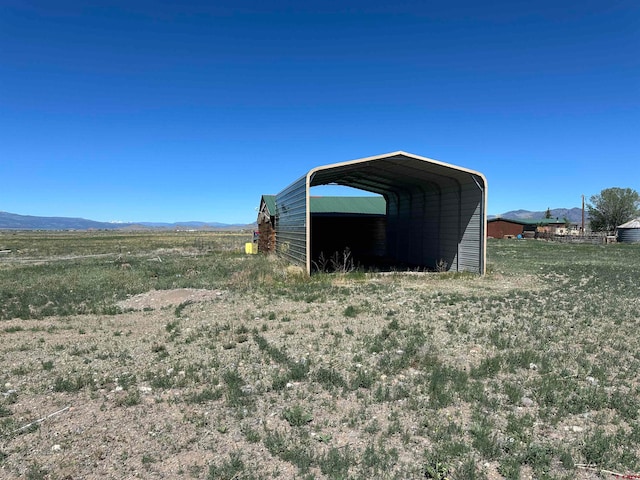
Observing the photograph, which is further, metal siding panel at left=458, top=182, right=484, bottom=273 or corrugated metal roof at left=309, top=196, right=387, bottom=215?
corrugated metal roof at left=309, top=196, right=387, bottom=215

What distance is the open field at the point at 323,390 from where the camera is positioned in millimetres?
3816

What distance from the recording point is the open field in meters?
3.82

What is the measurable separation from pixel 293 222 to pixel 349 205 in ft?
33.6

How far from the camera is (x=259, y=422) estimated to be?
4.56 metres

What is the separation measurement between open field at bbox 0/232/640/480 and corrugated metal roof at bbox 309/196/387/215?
1754 cm

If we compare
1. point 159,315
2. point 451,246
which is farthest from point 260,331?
point 451,246

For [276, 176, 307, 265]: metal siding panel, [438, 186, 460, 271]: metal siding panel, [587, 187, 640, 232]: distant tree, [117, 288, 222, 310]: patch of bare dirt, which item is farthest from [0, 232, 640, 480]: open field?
[587, 187, 640, 232]: distant tree

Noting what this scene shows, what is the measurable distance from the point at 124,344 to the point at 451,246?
1408 cm

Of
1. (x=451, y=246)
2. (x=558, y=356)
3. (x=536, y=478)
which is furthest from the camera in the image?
(x=451, y=246)

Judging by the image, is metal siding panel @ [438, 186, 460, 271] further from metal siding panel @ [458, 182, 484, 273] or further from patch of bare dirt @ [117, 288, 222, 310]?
patch of bare dirt @ [117, 288, 222, 310]

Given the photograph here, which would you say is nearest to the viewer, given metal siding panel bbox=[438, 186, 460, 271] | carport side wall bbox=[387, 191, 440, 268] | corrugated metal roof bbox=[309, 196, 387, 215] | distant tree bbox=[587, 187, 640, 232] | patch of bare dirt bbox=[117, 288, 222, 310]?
patch of bare dirt bbox=[117, 288, 222, 310]

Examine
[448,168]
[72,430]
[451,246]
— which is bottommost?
[72,430]

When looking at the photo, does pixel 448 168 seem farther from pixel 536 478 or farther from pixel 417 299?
pixel 536 478

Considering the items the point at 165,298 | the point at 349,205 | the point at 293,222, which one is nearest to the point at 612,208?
the point at 349,205
